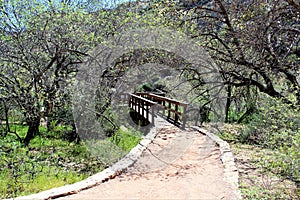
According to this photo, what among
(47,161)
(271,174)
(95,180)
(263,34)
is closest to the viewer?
(271,174)

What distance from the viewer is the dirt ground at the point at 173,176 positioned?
382 centimetres

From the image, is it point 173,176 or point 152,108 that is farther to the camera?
point 152,108

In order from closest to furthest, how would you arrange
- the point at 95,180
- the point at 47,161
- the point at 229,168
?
the point at 95,180, the point at 229,168, the point at 47,161

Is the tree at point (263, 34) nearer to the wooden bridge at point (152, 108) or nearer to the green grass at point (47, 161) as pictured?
the wooden bridge at point (152, 108)

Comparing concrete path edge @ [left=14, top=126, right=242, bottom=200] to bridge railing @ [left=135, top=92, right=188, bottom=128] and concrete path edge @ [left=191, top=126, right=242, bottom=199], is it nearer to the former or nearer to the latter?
concrete path edge @ [left=191, top=126, right=242, bottom=199]

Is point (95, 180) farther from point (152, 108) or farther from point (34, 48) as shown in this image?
point (152, 108)

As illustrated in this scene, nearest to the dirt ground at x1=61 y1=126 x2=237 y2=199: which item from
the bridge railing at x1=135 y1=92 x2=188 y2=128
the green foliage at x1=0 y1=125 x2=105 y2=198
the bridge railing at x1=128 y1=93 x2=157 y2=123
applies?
the green foliage at x1=0 y1=125 x2=105 y2=198

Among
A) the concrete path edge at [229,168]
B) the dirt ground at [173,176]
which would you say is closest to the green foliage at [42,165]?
the dirt ground at [173,176]

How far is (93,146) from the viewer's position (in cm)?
688

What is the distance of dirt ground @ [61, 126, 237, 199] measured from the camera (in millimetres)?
3816

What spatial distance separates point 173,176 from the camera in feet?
15.2

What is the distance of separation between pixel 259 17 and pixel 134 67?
383 centimetres

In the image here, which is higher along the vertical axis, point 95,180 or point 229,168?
point 229,168

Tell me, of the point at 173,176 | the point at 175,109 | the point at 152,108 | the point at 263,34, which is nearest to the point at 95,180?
the point at 173,176
